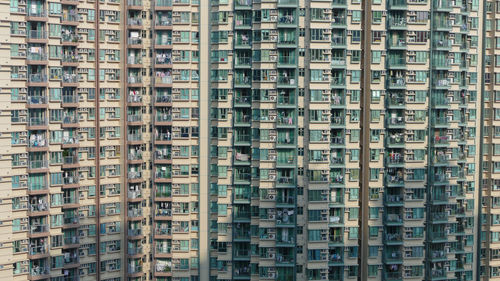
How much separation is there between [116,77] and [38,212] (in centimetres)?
1867

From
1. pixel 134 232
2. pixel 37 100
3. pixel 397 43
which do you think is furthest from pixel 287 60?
pixel 37 100

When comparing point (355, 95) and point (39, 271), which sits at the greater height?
point (355, 95)

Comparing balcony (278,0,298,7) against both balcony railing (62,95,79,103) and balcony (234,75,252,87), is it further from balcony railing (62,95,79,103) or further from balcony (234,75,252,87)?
balcony railing (62,95,79,103)

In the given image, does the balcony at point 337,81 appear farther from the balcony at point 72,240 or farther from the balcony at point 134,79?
the balcony at point 72,240

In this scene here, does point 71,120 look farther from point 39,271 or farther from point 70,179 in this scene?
point 39,271

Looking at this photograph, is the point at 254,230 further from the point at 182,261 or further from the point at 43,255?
the point at 43,255

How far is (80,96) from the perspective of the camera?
282 ft

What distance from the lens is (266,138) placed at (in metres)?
85.2

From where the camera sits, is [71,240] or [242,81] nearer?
[71,240]

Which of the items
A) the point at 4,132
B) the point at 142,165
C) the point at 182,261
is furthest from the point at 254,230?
the point at 4,132

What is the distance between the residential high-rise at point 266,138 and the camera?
278 feet

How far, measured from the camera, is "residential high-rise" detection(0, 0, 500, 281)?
278 ft

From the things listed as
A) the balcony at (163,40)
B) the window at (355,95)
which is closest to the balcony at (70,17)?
the balcony at (163,40)

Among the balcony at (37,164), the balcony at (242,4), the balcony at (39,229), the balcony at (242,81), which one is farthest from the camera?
the balcony at (242,81)
